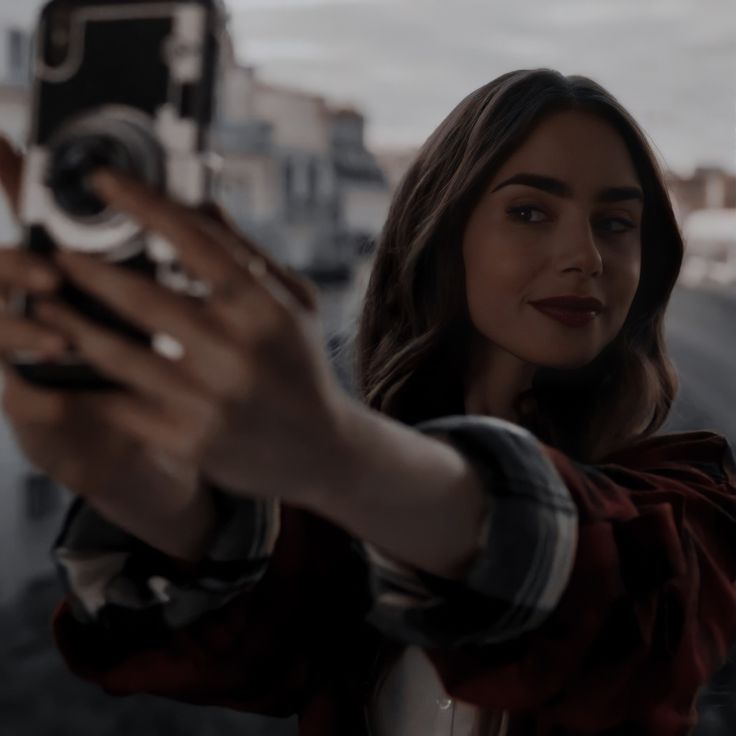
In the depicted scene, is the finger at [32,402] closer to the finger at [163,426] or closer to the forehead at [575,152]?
the finger at [163,426]

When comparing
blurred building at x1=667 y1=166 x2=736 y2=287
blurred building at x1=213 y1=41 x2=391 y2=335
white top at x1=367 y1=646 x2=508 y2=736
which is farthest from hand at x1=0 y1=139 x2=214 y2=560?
blurred building at x1=667 y1=166 x2=736 y2=287

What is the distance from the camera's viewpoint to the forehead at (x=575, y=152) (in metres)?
0.43

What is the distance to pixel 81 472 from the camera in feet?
0.96

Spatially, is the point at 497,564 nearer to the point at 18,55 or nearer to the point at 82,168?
the point at 82,168

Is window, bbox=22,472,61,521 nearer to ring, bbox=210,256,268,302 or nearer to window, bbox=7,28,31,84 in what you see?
window, bbox=7,28,31,84

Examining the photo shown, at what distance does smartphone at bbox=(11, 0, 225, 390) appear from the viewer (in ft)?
0.87

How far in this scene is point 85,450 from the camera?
29 cm

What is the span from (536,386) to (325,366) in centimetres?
25

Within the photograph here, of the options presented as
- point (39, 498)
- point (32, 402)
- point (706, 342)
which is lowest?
point (39, 498)

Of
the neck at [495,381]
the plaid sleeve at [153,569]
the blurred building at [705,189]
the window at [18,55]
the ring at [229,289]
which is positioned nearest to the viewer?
the ring at [229,289]

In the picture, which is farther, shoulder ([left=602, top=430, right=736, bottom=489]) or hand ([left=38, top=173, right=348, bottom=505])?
shoulder ([left=602, top=430, right=736, bottom=489])

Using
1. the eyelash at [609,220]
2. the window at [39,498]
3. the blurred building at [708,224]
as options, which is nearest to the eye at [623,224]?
the eyelash at [609,220]

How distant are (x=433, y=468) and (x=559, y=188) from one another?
0.64ft

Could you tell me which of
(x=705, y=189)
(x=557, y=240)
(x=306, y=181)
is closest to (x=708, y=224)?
(x=705, y=189)
